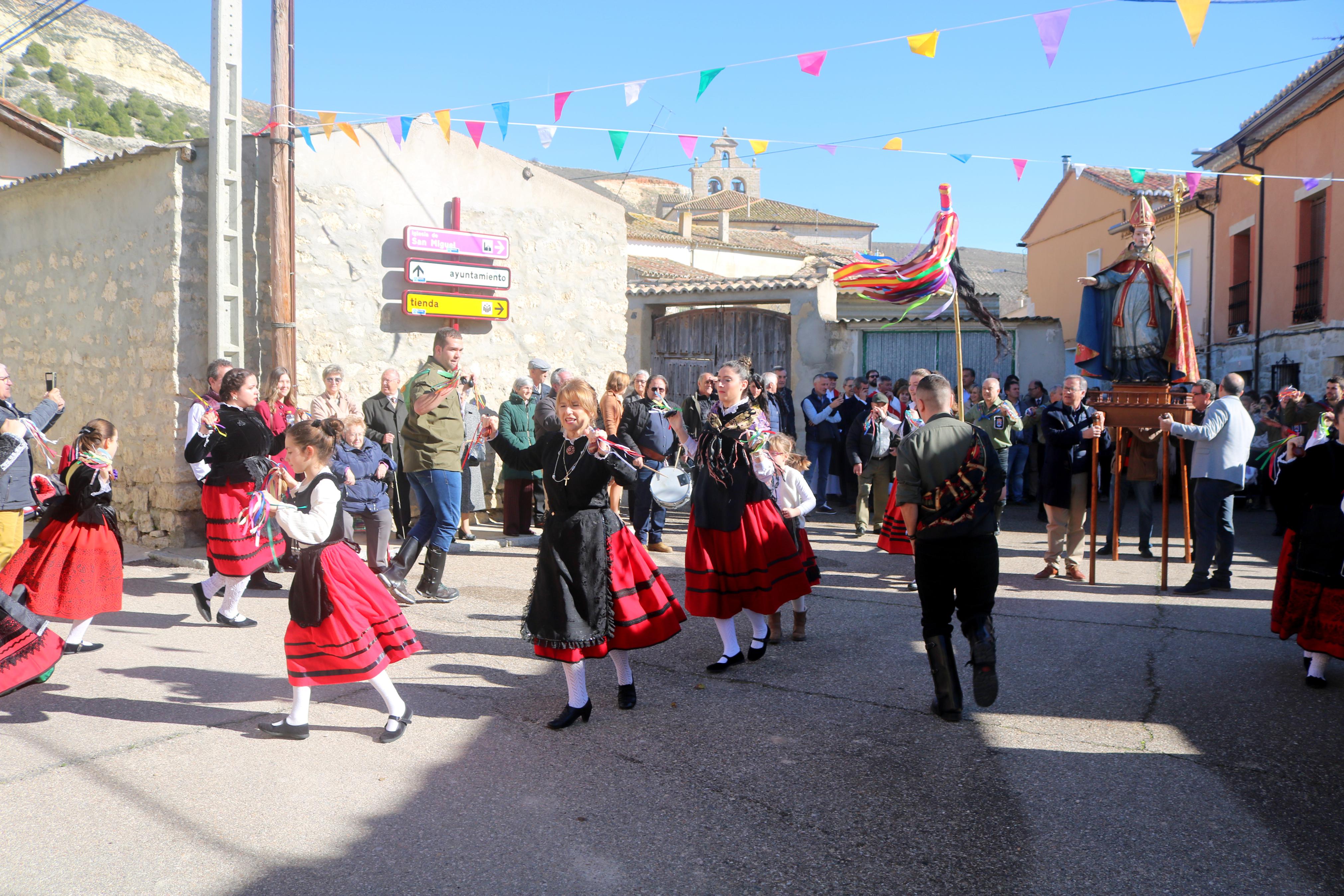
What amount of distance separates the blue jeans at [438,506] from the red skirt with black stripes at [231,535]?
1075 millimetres

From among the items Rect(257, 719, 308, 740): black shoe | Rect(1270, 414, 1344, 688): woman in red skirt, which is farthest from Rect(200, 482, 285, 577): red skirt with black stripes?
Rect(1270, 414, 1344, 688): woman in red skirt

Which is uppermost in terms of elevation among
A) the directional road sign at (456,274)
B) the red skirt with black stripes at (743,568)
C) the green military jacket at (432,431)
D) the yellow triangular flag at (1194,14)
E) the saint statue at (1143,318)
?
the yellow triangular flag at (1194,14)

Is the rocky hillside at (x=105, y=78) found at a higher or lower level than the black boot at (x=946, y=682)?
higher

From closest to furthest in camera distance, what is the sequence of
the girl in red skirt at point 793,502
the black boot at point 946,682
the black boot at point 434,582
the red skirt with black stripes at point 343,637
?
the red skirt with black stripes at point 343,637 → the black boot at point 946,682 → the girl in red skirt at point 793,502 → the black boot at point 434,582

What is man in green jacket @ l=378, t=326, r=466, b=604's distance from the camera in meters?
6.91

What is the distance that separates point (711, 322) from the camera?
17.3 metres

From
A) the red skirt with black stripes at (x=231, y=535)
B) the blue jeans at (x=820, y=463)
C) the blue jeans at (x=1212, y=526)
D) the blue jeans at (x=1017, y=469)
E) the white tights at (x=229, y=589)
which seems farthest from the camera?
the blue jeans at (x=1017, y=469)

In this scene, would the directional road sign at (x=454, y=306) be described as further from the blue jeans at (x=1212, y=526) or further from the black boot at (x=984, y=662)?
the black boot at (x=984, y=662)

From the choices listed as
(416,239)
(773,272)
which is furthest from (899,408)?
(773,272)

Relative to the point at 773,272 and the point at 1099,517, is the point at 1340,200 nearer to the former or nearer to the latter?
the point at 1099,517

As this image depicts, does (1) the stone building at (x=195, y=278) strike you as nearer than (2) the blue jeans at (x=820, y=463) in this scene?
Yes

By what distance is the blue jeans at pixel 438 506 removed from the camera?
6.92 metres

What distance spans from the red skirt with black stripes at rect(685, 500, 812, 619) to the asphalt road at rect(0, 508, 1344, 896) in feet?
1.24

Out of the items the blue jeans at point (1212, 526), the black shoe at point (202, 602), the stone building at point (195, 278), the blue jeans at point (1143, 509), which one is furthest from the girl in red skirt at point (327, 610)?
the blue jeans at point (1143, 509)
